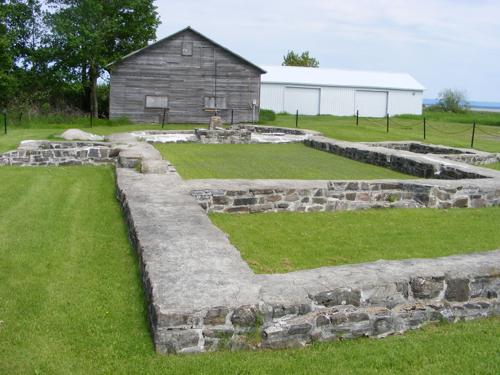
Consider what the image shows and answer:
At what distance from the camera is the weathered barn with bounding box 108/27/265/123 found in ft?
101

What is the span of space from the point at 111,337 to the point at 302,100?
3976 centimetres

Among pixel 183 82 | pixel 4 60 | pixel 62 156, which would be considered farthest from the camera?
pixel 4 60

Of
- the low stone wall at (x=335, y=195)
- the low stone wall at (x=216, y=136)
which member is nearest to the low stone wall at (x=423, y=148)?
the low stone wall at (x=216, y=136)

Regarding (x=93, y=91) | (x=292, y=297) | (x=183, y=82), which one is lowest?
(x=292, y=297)

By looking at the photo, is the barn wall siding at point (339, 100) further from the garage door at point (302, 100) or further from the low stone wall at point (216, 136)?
the low stone wall at point (216, 136)

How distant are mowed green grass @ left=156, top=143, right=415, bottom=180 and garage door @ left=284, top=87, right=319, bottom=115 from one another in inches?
901

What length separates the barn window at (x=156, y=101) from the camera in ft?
102

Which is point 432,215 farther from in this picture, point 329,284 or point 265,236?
point 329,284

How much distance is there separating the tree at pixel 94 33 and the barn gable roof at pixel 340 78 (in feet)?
38.2

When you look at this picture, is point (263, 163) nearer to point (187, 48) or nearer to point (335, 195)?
point (335, 195)

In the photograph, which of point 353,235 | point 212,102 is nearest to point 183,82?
point 212,102

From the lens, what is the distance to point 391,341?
4.59 metres

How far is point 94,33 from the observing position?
102 ft

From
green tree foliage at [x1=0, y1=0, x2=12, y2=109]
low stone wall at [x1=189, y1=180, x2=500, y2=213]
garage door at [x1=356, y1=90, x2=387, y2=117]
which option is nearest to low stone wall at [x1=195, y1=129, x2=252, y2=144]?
low stone wall at [x1=189, y1=180, x2=500, y2=213]
